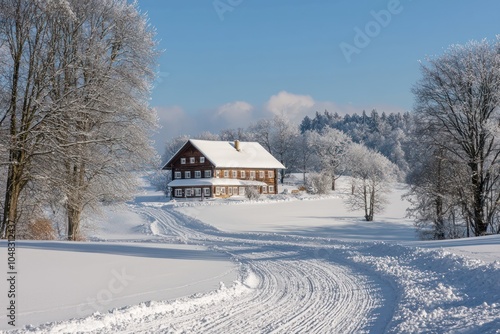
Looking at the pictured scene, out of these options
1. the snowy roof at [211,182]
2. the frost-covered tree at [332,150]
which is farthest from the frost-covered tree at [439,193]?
the frost-covered tree at [332,150]

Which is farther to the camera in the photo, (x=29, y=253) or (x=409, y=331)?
(x=29, y=253)

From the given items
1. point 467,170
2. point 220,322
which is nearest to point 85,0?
point 220,322

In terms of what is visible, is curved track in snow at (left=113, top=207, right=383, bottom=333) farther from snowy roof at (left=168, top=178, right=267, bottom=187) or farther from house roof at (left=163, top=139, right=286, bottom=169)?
house roof at (left=163, top=139, right=286, bottom=169)

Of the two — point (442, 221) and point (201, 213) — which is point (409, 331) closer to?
point (442, 221)

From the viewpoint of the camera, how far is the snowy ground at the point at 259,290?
7859mm

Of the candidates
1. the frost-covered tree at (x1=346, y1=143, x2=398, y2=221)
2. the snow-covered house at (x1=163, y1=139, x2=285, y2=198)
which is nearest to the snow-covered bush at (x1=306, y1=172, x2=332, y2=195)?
the snow-covered house at (x1=163, y1=139, x2=285, y2=198)

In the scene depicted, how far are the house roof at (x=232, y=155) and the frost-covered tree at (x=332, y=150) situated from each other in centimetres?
1818

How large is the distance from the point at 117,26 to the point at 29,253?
32.5ft

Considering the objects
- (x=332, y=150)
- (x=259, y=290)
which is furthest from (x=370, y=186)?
(x=332, y=150)

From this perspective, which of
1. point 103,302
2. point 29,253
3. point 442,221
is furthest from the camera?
point 442,221

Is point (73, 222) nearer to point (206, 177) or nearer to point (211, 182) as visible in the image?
point (211, 182)

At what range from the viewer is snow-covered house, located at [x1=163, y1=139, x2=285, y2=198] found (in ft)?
219

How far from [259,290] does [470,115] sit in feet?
61.8

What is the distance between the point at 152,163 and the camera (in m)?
20.1
